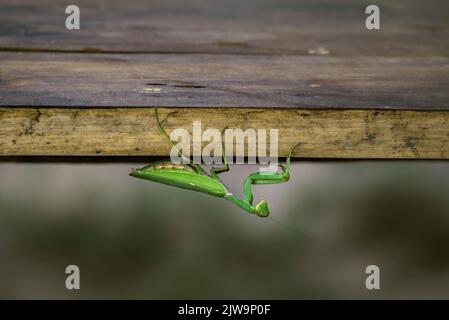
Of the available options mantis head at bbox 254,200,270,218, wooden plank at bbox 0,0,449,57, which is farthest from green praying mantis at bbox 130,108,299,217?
wooden plank at bbox 0,0,449,57

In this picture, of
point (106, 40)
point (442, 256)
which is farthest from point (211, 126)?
point (442, 256)

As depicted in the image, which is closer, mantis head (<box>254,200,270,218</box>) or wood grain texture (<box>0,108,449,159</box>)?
wood grain texture (<box>0,108,449,159</box>)

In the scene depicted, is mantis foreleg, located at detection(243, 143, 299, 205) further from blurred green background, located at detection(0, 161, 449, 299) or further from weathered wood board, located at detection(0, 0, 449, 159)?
blurred green background, located at detection(0, 161, 449, 299)

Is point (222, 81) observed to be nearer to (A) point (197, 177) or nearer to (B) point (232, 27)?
(A) point (197, 177)

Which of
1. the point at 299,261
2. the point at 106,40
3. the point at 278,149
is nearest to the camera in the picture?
the point at 278,149

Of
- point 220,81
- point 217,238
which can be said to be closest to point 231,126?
point 220,81

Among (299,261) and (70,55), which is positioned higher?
(70,55)

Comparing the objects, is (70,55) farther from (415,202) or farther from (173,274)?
(415,202)
